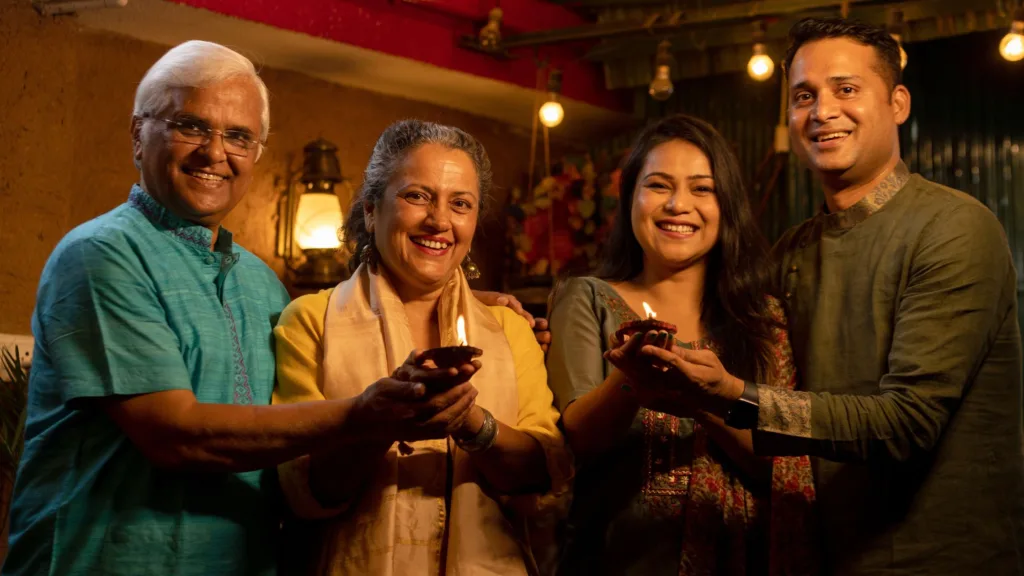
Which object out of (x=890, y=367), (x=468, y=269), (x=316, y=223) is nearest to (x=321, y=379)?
(x=468, y=269)

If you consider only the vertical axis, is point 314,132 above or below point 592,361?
above

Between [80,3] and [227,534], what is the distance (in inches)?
123

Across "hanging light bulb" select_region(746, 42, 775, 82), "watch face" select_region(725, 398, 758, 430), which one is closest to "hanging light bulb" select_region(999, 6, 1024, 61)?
"hanging light bulb" select_region(746, 42, 775, 82)

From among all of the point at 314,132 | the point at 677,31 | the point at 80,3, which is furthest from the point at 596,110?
the point at 80,3

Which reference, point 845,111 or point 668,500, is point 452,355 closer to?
point 668,500

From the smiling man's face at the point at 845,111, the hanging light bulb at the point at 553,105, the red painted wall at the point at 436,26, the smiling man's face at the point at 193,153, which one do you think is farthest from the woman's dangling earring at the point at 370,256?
the hanging light bulb at the point at 553,105

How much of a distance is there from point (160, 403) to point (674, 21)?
4025mm

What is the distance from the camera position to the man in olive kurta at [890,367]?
90.3 inches

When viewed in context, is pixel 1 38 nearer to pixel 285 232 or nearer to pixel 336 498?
pixel 285 232

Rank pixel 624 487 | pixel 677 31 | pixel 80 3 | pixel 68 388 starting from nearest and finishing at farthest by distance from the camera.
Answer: pixel 68 388, pixel 624 487, pixel 80 3, pixel 677 31

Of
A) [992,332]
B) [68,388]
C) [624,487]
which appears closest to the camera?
[68,388]

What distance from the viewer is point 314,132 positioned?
5902 millimetres

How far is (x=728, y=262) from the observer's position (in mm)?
2756

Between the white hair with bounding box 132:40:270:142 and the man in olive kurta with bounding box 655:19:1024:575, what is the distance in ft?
3.91
